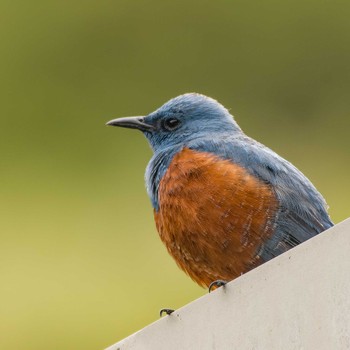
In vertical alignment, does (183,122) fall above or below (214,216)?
above

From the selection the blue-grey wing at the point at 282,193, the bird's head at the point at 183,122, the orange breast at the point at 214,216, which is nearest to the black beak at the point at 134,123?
the bird's head at the point at 183,122

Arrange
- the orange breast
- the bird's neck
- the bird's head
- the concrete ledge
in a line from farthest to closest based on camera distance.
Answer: the bird's head < the bird's neck < the orange breast < the concrete ledge

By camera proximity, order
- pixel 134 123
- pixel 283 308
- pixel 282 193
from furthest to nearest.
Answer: pixel 134 123, pixel 282 193, pixel 283 308

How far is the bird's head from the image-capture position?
497 centimetres

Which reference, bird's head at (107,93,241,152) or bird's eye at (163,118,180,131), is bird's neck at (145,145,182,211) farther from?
bird's eye at (163,118,180,131)

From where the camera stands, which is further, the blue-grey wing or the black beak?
the black beak

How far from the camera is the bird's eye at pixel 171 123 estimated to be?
505 cm

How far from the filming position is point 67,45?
1022cm

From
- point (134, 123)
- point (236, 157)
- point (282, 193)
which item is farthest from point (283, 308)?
point (134, 123)

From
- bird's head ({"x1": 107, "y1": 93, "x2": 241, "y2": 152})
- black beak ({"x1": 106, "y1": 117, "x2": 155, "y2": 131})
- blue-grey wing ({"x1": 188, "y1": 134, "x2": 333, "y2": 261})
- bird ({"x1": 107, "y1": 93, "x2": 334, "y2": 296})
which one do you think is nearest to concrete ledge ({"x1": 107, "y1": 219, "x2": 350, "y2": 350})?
bird ({"x1": 107, "y1": 93, "x2": 334, "y2": 296})

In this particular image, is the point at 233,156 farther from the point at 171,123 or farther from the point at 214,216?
the point at 171,123

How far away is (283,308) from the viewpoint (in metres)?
2.47

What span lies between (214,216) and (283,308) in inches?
64.7

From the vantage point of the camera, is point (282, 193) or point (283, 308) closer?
point (283, 308)
